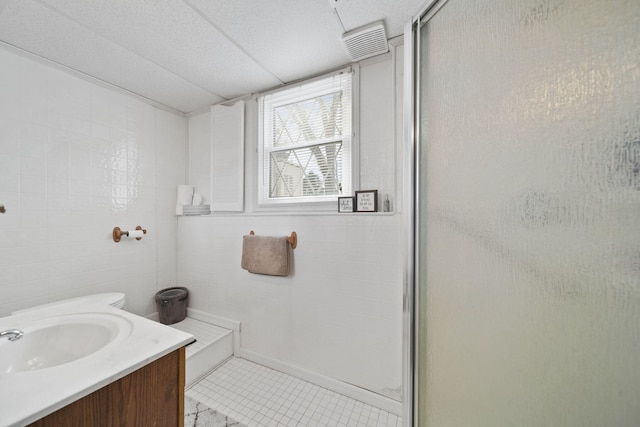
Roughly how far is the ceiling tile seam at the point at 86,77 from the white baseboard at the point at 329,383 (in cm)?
223

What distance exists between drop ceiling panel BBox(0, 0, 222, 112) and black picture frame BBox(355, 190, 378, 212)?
156 cm

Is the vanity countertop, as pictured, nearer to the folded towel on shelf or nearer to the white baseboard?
the folded towel on shelf

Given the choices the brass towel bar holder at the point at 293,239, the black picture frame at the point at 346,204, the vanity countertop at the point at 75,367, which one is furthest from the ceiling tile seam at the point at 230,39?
the vanity countertop at the point at 75,367

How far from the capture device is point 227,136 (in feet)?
6.77

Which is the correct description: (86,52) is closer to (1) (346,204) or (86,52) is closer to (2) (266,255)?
(2) (266,255)

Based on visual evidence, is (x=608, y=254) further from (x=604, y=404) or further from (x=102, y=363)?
(x=102, y=363)

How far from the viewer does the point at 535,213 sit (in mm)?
478

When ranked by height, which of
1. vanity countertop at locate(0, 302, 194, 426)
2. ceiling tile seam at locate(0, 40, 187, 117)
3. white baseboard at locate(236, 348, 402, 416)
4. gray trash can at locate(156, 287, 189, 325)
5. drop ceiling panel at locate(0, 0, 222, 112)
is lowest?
white baseboard at locate(236, 348, 402, 416)

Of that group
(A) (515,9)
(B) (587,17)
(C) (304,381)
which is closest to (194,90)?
(A) (515,9)

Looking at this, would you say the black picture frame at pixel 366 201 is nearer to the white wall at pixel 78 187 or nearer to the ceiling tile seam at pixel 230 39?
the ceiling tile seam at pixel 230 39

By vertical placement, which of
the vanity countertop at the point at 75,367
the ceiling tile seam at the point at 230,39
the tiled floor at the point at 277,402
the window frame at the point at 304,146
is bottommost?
the tiled floor at the point at 277,402

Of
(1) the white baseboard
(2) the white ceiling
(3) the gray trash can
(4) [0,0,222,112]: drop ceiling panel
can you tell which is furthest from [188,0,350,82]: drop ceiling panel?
(1) the white baseboard

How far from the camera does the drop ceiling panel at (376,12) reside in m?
1.14

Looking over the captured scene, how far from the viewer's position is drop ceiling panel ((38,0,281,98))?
1145mm
